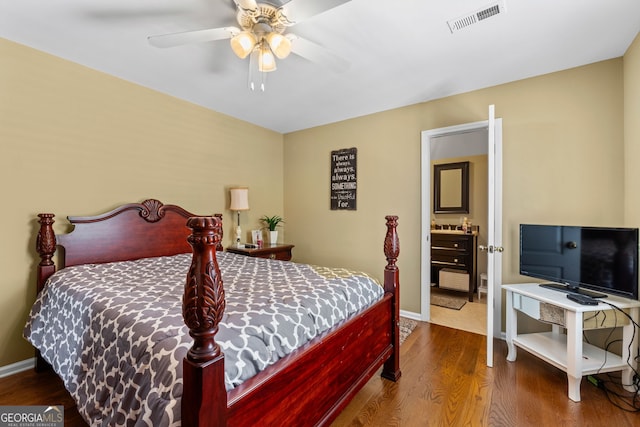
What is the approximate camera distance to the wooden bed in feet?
2.53

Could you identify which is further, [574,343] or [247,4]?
[574,343]

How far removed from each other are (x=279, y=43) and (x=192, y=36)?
0.50 metres

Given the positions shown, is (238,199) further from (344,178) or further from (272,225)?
(344,178)

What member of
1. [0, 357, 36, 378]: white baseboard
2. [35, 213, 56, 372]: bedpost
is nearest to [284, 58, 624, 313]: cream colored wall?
[35, 213, 56, 372]: bedpost

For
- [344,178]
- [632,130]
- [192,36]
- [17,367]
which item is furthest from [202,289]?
[344,178]

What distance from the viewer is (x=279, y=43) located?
1.71 m

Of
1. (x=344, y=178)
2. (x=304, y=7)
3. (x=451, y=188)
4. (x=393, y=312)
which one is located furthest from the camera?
(x=451, y=188)

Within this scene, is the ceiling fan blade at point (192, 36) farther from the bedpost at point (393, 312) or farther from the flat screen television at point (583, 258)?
the flat screen television at point (583, 258)

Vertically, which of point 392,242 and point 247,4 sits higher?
point 247,4

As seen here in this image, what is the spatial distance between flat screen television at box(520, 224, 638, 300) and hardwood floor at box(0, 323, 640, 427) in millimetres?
697

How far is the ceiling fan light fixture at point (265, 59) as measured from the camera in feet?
6.03

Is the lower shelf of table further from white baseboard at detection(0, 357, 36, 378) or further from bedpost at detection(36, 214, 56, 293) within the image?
white baseboard at detection(0, 357, 36, 378)

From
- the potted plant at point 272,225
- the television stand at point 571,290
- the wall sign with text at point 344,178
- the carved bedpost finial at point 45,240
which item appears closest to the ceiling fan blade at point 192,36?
the carved bedpost finial at point 45,240

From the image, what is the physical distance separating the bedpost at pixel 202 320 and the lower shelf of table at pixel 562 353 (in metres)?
2.30
